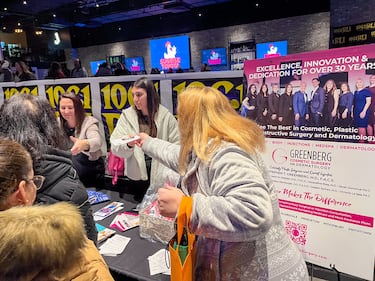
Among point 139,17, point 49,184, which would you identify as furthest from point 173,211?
point 139,17

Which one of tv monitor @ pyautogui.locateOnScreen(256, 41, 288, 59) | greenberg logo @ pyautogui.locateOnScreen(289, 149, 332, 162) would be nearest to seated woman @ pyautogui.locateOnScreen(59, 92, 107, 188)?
greenberg logo @ pyautogui.locateOnScreen(289, 149, 332, 162)

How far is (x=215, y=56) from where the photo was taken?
10.1 metres

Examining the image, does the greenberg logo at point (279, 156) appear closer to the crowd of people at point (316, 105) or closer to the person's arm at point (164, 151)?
the crowd of people at point (316, 105)

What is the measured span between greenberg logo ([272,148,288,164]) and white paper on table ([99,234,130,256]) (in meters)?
1.07

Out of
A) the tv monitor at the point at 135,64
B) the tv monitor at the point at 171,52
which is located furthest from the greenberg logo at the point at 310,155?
the tv monitor at the point at 135,64

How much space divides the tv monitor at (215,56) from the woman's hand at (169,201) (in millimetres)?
9464

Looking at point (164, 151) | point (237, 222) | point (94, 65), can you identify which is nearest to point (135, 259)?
point (164, 151)

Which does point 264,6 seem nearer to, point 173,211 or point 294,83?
point 294,83

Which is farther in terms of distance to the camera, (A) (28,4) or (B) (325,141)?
(A) (28,4)

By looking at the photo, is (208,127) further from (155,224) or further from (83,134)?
(83,134)

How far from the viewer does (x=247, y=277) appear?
111 cm

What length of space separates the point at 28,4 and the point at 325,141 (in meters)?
10.6

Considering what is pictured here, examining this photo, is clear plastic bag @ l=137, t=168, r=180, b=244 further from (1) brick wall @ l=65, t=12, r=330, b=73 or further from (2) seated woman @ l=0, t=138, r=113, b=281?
(1) brick wall @ l=65, t=12, r=330, b=73

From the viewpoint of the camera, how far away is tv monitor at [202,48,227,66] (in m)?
10.0
